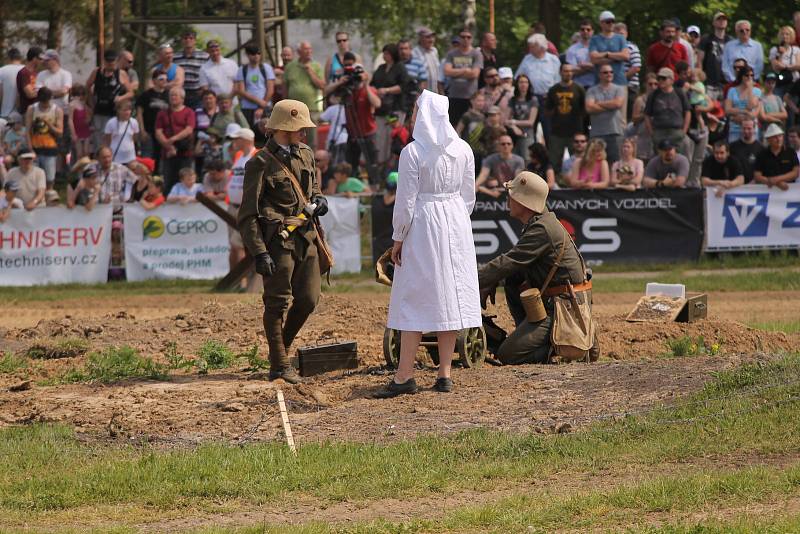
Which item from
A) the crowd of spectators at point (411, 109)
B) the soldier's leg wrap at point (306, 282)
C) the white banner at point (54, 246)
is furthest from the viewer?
the crowd of spectators at point (411, 109)

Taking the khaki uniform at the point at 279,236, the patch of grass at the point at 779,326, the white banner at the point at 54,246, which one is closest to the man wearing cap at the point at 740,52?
the patch of grass at the point at 779,326

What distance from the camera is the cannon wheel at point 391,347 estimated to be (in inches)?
446

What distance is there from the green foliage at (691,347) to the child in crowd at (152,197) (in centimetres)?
947

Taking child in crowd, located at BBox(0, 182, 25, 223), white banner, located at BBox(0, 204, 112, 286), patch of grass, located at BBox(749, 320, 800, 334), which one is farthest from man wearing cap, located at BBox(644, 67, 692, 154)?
child in crowd, located at BBox(0, 182, 25, 223)

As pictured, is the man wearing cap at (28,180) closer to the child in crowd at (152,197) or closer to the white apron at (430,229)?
the child in crowd at (152,197)

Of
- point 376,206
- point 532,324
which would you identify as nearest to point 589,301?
point 532,324

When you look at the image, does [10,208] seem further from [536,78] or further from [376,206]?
[536,78]

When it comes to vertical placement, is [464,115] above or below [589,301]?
above

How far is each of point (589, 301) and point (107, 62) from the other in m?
12.7

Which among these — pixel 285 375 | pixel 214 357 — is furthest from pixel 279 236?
pixel 214 357

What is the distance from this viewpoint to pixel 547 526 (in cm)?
716

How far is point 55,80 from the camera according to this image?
22.7 metres

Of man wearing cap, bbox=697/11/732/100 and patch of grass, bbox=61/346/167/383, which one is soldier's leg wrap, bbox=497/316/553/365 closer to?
patch of grass, bbox=61/346/167/383

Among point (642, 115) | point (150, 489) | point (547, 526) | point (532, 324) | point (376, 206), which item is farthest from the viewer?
point (642, 115)
